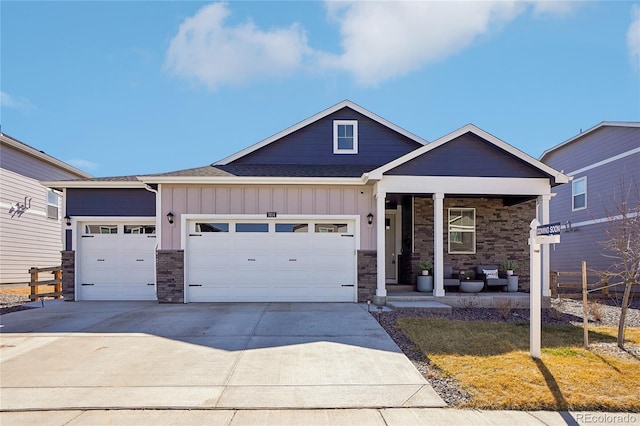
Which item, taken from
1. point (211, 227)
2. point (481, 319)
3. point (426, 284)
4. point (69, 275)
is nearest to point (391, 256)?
point (426, 284)

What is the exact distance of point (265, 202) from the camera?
11.0m

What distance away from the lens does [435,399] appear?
14.5ft

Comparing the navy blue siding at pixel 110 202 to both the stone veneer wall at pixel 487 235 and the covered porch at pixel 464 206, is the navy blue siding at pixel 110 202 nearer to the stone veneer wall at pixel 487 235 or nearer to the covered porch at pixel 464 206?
the covered porch at pixel 464 206

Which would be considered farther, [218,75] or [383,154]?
[218,75]

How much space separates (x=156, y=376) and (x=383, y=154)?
10.3 metres

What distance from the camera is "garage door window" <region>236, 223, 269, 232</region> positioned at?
36.1 ft

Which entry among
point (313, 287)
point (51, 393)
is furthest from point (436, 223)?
point (51, 393)

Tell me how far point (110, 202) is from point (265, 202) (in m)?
4.73

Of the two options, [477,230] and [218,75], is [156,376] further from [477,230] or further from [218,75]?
[218,75]

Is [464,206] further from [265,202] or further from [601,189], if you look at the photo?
[601,189]

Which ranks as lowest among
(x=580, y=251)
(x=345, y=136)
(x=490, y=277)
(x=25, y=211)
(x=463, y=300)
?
(x=463, y=300)

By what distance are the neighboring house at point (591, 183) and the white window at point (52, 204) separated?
2285 cm

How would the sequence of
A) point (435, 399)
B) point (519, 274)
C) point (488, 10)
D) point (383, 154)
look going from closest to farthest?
point (435, 399) < point (488, 10) < point (519, 274) < point (383, 154)

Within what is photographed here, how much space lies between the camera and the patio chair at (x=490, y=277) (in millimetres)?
11492
